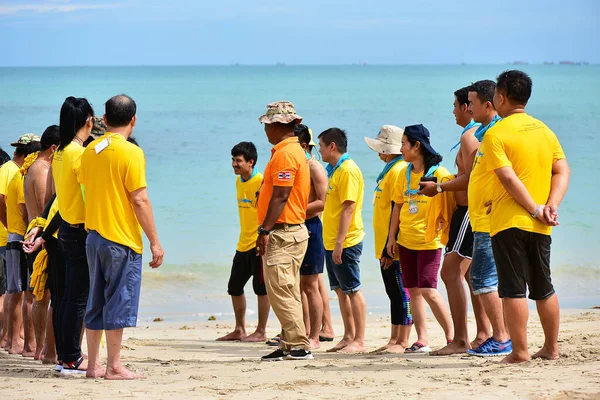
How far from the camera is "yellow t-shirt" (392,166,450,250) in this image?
23.6ft

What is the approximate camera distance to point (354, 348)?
782 centimetres

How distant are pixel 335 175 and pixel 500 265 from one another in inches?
94.1

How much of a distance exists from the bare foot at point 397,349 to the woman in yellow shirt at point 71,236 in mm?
2488

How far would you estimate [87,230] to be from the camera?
6.13 metres

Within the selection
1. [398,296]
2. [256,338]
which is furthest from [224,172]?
[398,296]

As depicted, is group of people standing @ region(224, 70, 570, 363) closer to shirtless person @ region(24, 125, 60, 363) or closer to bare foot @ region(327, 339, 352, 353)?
bare foot @ region(327, 339, 352, 353)


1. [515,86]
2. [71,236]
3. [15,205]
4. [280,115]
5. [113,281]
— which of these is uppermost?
[515,86]

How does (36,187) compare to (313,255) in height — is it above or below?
above

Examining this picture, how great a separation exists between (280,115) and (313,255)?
183cm

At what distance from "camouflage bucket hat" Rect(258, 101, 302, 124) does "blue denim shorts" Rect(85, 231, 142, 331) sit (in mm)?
1518

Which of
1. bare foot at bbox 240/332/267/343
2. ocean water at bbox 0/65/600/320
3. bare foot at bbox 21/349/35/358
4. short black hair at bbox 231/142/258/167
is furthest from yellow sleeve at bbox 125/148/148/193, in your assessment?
ocean water at bbox 0/65/600/320

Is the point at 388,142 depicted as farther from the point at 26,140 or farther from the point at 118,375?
the point at 26,140

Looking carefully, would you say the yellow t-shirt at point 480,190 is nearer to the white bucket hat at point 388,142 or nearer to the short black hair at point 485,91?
the short black hair at point 485,91

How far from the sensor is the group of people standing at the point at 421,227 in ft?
19.6
